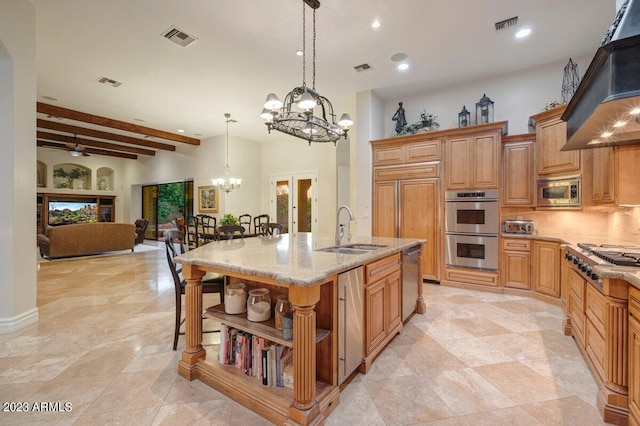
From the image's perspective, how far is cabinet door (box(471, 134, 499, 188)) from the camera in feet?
13.2

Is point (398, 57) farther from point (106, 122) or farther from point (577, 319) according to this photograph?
point (106, 122)

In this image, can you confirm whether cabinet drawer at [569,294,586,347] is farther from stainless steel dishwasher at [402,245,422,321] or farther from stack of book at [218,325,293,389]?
stack of book at [218,325,293,389]

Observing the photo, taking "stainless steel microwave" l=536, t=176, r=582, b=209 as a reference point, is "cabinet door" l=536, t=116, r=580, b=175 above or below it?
above

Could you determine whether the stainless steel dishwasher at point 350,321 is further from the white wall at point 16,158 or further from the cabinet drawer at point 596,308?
the white wall at point 16,158

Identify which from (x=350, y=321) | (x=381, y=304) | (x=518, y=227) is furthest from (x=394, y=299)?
(x=518, y=227)

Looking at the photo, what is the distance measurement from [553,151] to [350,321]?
3531 mm

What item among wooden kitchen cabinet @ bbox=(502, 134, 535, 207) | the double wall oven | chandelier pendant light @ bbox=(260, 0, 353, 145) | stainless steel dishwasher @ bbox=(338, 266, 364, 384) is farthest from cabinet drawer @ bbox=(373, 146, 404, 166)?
stainless steel dishwasher @ bbox=(338, 266, 364, 384)

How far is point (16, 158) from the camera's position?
277 centimetres

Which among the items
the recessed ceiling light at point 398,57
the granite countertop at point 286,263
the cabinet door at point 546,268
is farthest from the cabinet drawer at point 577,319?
the recessed ceiling light at point 398,57

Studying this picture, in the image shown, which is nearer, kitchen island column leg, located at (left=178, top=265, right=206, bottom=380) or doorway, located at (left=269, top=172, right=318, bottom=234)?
kitchen island column leg, located at (left=178, top=265, right=206, bottom=380)

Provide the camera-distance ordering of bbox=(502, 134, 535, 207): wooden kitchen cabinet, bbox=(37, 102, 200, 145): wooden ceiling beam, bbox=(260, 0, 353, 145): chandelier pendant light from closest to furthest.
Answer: bbox=(260, 0, 353, 145): chandelier pendant light, bbox=(502, 134, 535, 207): wooden kitchen cabinet, bbox=(37, 102, 200, 145): wooden ceiling beam

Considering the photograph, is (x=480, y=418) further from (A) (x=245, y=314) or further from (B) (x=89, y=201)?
(B) (x=89, y=201)

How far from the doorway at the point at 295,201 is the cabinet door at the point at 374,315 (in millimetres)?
5035

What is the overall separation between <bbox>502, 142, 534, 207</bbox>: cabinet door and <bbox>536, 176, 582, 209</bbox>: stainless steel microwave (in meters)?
0.15
